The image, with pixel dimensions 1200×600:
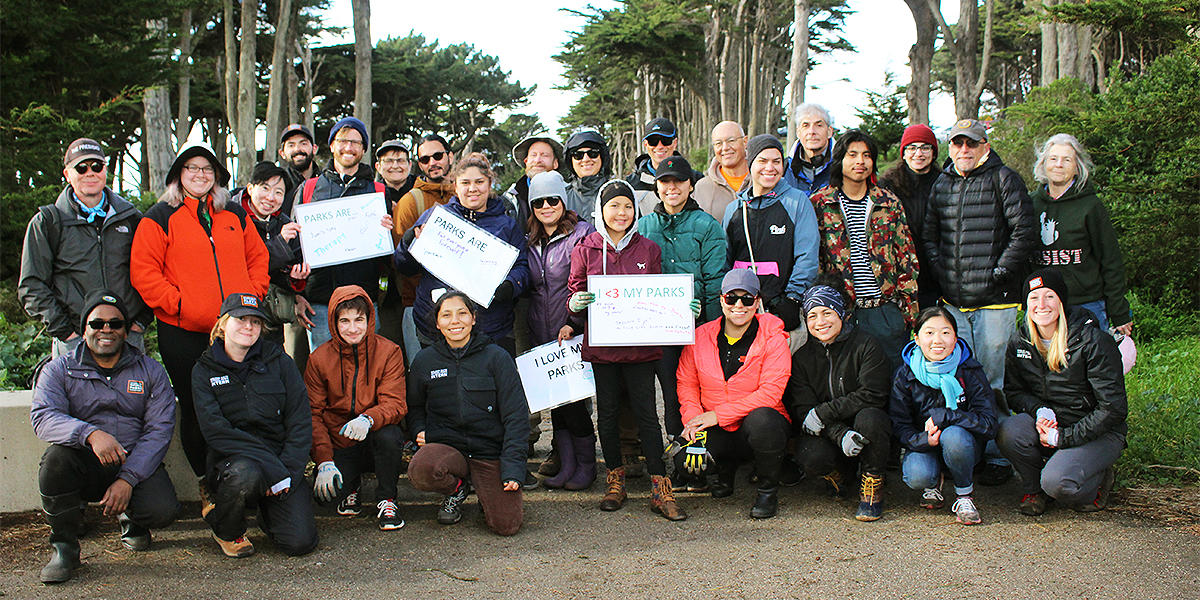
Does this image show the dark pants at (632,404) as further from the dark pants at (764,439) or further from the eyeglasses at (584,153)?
the eyeglasses at (584,153)

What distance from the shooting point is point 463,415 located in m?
5.84

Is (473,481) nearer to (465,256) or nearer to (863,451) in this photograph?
(465,256)

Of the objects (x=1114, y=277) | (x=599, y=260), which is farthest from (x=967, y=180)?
(x=599, y=260)

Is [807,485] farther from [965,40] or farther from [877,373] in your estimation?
[965,40]

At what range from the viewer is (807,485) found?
6512mm

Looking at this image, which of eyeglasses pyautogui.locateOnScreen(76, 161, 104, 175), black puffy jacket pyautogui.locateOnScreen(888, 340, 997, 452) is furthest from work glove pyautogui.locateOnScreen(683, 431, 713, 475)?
eyeglasses pyautogui.locateOnScreen(76, 161, 104, 175)

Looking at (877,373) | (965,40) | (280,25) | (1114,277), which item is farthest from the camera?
(280,25)

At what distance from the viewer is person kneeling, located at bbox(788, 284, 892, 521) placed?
229 inches

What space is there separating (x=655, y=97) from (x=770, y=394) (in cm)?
3866

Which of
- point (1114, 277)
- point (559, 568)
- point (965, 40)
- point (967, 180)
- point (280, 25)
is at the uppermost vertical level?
point (280, 25)

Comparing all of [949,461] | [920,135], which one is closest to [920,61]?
[920,135]

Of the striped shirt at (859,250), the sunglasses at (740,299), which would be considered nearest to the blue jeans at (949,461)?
the striped shirt at (859,250)

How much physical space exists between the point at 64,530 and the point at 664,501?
3340 mm

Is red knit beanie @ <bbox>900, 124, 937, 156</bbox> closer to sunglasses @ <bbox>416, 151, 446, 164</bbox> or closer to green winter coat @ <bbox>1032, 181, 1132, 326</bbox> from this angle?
green winter coat @ <bbox>1032, 181, 1132, 326</bbox>
